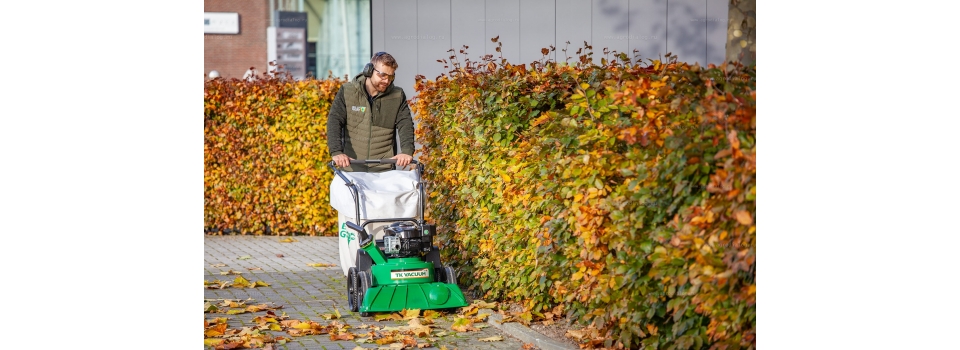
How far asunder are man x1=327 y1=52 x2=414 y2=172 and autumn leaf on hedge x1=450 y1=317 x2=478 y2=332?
1770 millimetres

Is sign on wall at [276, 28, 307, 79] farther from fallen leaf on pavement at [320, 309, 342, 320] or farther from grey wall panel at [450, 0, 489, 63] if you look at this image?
fallen leaf on pavement at [320, 309, 342, 320]

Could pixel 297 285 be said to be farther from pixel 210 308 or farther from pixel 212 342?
pixel 212 342

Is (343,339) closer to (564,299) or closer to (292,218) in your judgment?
(564,299)

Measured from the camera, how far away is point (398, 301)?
6.93 meters

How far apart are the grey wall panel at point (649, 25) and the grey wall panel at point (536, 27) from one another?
102 centimetres

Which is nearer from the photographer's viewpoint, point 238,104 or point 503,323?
point 503,323

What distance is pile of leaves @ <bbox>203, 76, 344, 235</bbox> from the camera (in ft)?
39.6

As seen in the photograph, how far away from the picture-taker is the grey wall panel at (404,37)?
14117mm

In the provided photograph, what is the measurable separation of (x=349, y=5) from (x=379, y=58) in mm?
10519

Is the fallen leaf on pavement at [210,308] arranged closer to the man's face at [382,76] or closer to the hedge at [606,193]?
the hedge at [606,193]

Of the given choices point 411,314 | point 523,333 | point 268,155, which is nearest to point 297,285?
point 411,314

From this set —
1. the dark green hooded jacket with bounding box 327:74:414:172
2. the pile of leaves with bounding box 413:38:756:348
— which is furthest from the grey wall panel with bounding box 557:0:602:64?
the pile of leaves with bounding box 413:38:756:348

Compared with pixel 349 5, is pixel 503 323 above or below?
below
